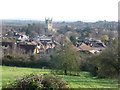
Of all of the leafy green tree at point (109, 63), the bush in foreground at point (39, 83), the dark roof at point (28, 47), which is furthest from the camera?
the dark roof at point (28, 47)

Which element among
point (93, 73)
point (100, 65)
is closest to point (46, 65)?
point (93, 73)

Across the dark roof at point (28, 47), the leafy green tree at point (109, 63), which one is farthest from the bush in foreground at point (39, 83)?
the dark roof at point (28, 47)

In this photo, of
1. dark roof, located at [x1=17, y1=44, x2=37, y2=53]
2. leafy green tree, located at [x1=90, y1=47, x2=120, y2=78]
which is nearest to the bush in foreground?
leafy green tree, located at [x1=90, y1=47, x2=120, y2=78]

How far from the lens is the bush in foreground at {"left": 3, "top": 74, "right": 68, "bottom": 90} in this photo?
7562mm

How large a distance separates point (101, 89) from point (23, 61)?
1766 centimetres

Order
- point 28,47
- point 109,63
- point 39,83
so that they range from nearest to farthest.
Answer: point 39,83, point 109,63, point 28,47

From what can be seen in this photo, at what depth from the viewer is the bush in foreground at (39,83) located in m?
7.56

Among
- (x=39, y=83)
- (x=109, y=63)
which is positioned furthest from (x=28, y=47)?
(x=39, y=83)

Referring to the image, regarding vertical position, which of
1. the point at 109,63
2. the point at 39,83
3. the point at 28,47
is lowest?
the point at 28,47

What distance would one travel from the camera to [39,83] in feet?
24.9

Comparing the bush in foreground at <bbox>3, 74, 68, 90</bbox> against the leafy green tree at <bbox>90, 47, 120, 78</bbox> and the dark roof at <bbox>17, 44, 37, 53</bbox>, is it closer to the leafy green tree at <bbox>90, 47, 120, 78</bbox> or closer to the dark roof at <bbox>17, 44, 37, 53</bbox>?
the leafy green tree at <bbox>90, 47, 120, 78</bbox>

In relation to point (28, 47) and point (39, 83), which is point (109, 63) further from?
point (28, 47)

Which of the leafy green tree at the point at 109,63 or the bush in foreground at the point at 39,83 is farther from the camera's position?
the leafy green tree at the point at 109,63

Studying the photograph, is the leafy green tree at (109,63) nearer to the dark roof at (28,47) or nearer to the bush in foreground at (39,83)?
the bush in foreground at (39,83)
